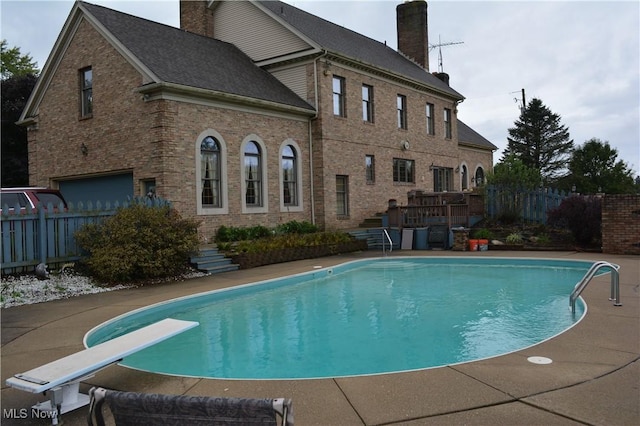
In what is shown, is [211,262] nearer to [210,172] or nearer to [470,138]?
[210,172]

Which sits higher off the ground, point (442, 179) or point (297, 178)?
point (442, 179)

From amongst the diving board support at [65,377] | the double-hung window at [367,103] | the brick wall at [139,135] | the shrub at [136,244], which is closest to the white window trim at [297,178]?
the brick wall at [139,135]

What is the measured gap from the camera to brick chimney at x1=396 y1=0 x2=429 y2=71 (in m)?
28.8

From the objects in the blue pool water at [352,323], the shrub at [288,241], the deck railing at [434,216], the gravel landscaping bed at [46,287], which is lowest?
the blue pool water at [352,323]

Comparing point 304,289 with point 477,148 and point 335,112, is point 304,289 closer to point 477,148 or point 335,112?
point 335,112

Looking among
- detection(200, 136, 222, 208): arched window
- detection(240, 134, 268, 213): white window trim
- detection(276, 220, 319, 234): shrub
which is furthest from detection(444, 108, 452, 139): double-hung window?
detection(200, 136, 222, 208): arched window

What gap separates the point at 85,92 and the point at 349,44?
1204 centimetres

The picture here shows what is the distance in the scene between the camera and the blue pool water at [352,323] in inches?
236

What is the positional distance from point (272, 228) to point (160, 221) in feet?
20.4

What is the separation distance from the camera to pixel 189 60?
1662 centimetres

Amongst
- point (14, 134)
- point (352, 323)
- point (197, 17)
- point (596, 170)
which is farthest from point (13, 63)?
point (596, 170)

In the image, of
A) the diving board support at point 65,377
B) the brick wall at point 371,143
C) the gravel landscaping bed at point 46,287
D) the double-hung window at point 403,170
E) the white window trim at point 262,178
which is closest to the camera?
the diving board support at point 65,377

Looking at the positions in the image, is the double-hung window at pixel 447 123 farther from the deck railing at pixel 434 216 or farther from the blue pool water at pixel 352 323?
the blue pool water at pixel 352 323

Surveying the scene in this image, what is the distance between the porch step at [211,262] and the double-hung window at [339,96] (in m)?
9.28
